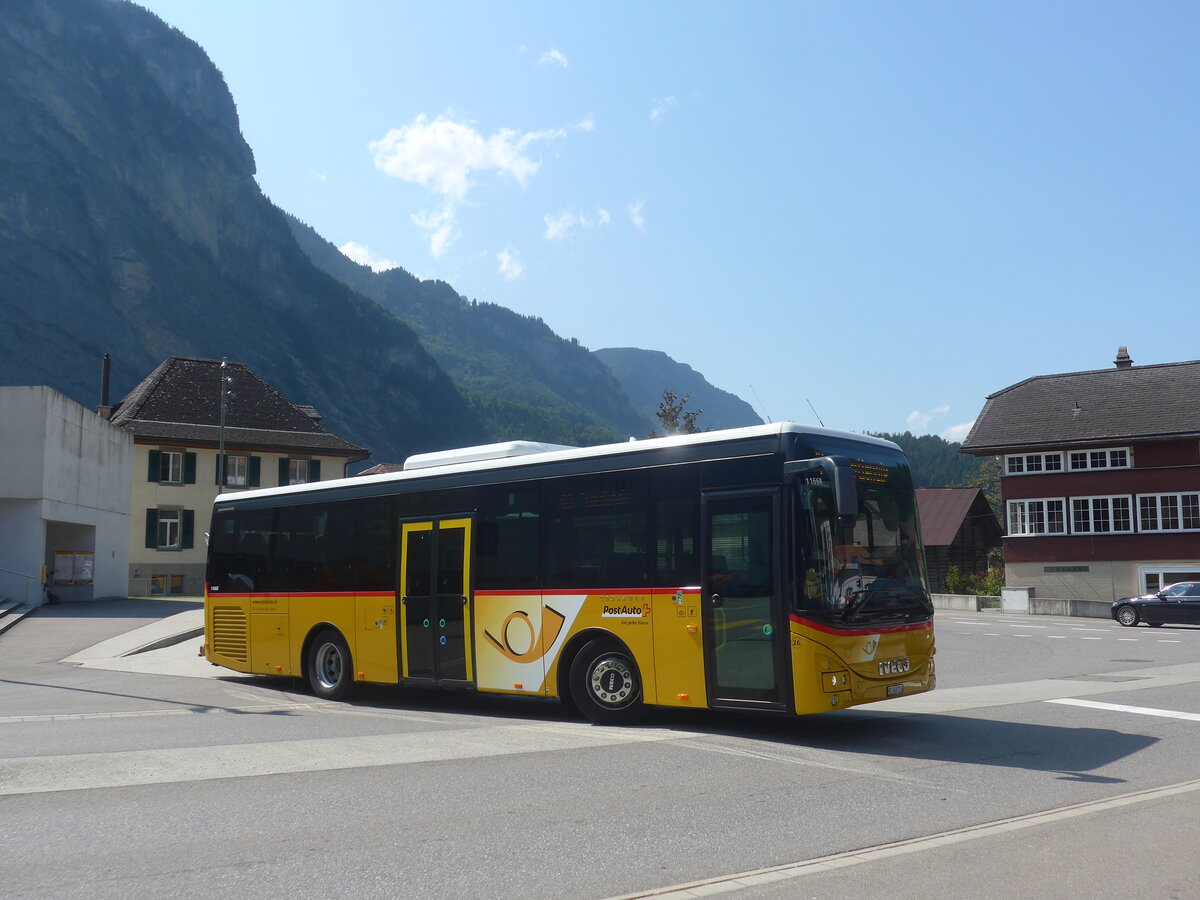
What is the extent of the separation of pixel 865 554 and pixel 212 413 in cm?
6017

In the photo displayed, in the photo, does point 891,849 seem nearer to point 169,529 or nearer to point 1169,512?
point 1169,512

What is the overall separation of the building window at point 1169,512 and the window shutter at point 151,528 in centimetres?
4753

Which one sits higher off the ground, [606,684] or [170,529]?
[170,529]

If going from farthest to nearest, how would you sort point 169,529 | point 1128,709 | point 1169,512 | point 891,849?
point 169,529
point 1169,512
point 1128,709
point 891,849

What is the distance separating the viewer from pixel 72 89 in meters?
147

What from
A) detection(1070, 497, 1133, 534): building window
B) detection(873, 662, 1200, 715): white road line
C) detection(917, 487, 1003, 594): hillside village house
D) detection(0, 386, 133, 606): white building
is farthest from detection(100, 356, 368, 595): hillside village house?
detection(873, 662, 1200, 715): white road line

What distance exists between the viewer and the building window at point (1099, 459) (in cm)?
5303

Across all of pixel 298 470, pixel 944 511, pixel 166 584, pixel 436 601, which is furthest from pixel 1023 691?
pixel 944 511

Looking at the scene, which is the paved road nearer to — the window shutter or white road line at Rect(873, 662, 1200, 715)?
white road line at Rect(873, 662, 1200, 715)

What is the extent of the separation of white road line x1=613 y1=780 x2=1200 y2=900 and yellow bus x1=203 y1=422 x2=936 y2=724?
110 inches

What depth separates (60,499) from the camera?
123 ft

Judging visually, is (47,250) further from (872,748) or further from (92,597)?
(872,748)

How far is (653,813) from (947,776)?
271cm

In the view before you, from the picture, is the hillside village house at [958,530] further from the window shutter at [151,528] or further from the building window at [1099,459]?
the window shutter at [151,528]
